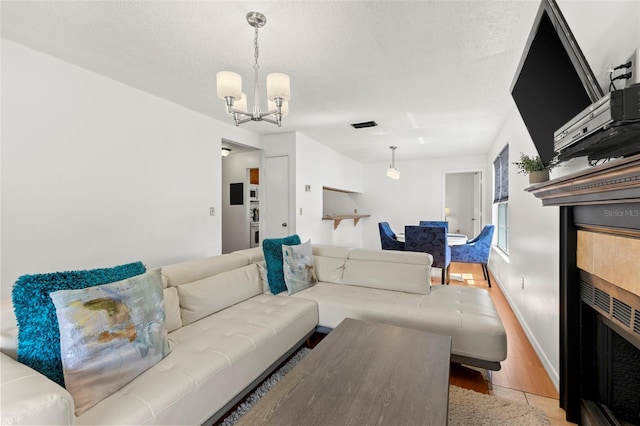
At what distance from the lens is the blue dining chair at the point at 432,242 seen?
388cm

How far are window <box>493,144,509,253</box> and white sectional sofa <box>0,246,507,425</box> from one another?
6.70ft

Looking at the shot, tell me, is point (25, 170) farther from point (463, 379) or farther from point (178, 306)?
point (463, 379)

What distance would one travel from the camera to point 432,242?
3926 millimetres

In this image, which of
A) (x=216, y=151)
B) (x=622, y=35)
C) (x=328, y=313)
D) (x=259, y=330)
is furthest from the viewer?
(x=216, y=151)

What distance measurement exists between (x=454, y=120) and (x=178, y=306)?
3.78 metres

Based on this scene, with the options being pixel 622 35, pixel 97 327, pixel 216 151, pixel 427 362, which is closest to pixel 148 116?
pixel 216 151

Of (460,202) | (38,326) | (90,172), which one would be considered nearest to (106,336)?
(38,326)

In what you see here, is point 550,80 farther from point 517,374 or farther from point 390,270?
point 517,374

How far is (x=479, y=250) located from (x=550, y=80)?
336 cm

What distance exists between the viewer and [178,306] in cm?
189

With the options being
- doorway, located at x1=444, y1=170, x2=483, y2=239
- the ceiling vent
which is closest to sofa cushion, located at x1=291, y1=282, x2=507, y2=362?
the ceiling vent

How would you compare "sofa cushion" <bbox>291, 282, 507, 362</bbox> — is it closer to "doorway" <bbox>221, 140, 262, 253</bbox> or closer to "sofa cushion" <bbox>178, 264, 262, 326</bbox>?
"sofa cushion" <bbox>178, 264, 262, 326</bbox>

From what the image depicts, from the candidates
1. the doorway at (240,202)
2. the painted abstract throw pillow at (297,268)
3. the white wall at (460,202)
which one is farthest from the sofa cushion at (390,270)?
the white wall at (460,202)

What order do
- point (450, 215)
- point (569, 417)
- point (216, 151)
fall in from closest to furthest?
point (569, 417) → point (216, 151) → point (450, 215)
